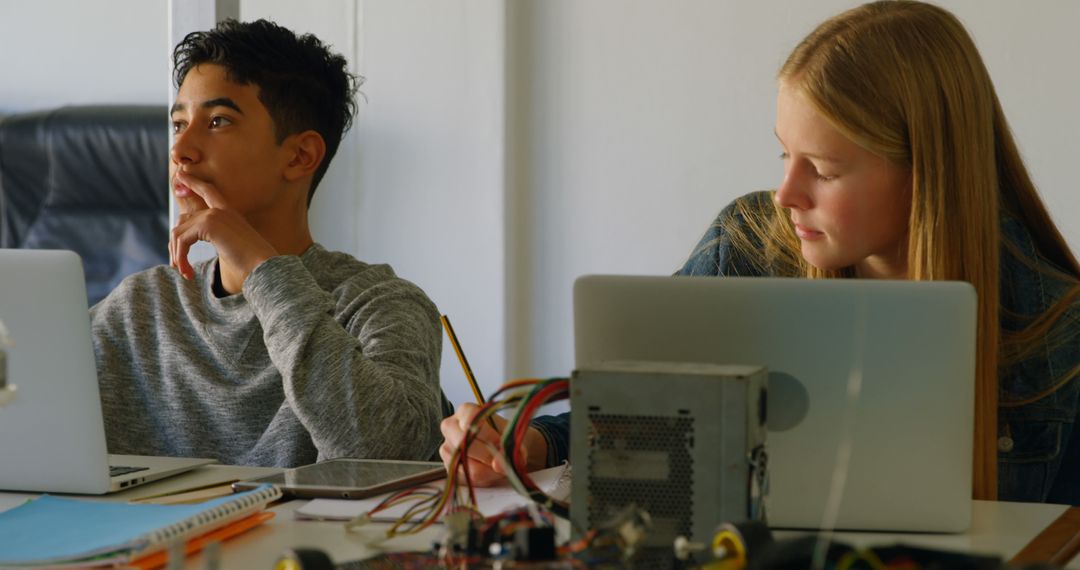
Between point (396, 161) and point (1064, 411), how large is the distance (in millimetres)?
2168

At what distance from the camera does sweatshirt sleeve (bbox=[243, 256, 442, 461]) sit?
5.24ft

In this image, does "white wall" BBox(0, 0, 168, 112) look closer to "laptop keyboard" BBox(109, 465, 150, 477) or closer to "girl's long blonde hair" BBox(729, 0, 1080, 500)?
"laptop keyboard" BBox(109, 465, 150, 477)

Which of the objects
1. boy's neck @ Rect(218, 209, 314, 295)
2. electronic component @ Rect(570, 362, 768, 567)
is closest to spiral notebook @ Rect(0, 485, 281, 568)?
electronic component @ Rect(570, 362, 768, 567)

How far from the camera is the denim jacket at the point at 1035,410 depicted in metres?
1.45

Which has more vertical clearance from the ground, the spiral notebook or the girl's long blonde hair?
the girl's long blonde hair

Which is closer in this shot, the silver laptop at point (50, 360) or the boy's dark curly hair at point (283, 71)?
the silver laptop at point (50, 360)

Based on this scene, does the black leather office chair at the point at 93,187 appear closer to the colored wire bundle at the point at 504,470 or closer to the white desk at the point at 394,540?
the white desk at the point at 394,540

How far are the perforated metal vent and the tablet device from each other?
0.36 metres

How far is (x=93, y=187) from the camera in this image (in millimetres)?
3350

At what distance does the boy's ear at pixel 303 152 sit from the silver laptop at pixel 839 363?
0.95 metres

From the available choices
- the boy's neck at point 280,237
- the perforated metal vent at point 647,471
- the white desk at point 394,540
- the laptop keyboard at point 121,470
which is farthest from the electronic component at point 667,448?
the boy's neck at point 280,237

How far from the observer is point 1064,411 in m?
1.46

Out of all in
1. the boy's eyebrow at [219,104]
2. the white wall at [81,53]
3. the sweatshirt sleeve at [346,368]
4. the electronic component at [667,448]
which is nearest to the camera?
the electronic component at [667,448]

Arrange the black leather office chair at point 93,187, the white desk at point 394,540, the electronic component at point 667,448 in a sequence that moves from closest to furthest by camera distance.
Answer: the electronic component at point 667,448
the white desk at point 394,540
the black leather office chair at point 93,187
